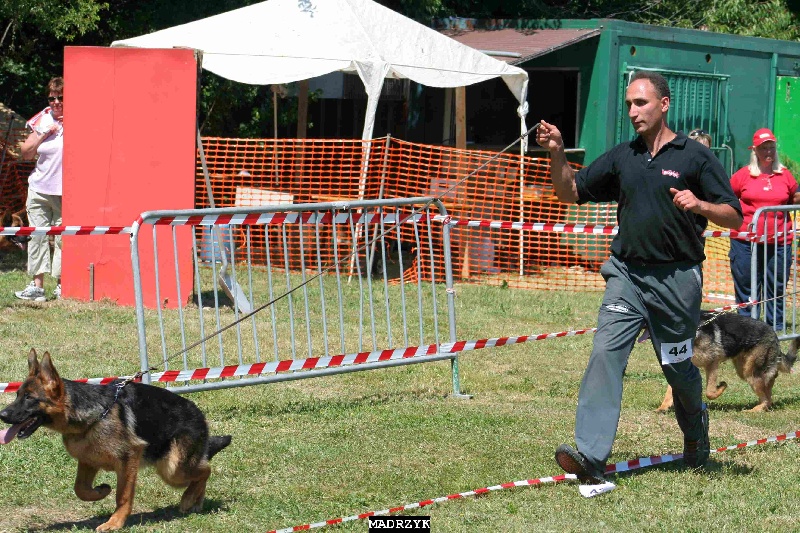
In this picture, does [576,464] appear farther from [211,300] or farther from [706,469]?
[211,300]

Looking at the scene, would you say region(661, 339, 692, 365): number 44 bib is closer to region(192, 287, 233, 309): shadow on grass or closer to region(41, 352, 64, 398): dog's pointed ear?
region(41, 352, 64, 398): dog's pointed ear

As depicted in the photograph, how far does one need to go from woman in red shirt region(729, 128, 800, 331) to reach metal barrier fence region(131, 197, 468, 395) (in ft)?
9.54

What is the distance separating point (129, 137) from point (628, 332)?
6.69 m

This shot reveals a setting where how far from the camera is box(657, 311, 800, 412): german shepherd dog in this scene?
7859 mm

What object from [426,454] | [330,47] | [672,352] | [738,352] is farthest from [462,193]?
[672,352]

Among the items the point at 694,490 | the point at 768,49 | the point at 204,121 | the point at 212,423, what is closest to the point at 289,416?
the point at 212,423

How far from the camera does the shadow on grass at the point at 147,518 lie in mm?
5109

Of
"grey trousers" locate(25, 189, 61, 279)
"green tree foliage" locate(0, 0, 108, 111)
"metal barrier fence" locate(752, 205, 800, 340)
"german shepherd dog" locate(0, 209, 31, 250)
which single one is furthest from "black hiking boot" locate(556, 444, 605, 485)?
"green tree foliage" locate(0, 0, 108, 111)

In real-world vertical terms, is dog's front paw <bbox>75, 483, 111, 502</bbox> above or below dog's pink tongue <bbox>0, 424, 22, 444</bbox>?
below

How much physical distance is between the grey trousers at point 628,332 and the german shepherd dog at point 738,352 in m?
2.19

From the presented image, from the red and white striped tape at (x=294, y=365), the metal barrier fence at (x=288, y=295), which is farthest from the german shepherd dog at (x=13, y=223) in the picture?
the red and white striped tape at (x=294, y=365)

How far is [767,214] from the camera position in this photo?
9805 millimetres

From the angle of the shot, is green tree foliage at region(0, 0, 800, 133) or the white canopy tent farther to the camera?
green tree foliage at region(0, 0, 800, 133)

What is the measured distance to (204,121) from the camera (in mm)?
16891
